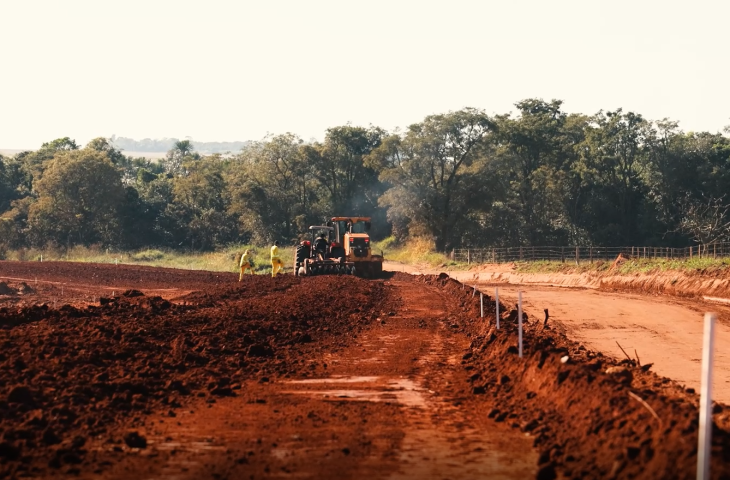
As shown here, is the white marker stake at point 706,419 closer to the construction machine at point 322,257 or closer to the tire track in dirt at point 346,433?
the tire track in dirt at point 346,433

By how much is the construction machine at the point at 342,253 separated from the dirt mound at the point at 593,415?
2789cm

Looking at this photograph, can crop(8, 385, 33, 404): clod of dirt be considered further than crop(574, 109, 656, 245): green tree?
No

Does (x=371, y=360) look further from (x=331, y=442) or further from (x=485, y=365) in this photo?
(x=331, y=442)

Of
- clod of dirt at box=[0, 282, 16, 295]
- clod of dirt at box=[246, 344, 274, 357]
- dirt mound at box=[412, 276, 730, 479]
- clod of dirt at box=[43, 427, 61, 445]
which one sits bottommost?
clod of dirt at box=[0, 282, 16, 295]

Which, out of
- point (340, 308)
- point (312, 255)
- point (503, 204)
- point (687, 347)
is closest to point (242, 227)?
point (503, 204)

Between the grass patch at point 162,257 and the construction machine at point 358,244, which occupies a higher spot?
the construction machine at point 358,244

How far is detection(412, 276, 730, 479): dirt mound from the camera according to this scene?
7.56 m

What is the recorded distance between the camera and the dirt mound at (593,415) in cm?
756

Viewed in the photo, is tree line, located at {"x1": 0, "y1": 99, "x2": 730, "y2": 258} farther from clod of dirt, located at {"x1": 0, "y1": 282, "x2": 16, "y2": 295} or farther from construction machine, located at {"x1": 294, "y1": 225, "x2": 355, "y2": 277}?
clod of dirt, located at {"x1": 0, "y1": 282, "x2": 16, "y2": 295}

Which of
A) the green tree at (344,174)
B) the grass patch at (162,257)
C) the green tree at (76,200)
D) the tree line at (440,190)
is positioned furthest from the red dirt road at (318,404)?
the green tree at (344,174)

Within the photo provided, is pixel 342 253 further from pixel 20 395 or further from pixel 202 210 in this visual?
pixel 202 210

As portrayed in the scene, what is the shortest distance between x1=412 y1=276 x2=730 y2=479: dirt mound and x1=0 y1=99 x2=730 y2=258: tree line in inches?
1993

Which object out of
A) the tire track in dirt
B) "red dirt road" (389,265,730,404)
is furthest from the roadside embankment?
the tire track in dirt

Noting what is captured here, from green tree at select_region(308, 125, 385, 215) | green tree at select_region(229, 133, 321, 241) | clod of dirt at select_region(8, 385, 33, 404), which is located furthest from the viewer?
green tree at select_region(308, 125, 385, 215)
